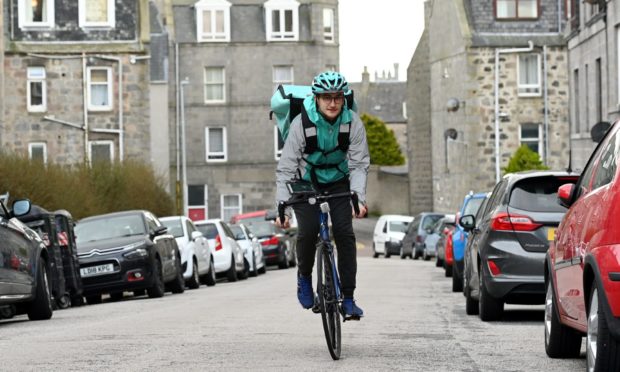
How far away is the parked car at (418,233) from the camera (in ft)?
162

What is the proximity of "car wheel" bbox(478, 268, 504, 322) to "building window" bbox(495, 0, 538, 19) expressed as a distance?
4349cm

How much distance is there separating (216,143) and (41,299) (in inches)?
2255

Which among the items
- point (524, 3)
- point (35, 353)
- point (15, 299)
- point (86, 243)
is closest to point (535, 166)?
point (524, 3)

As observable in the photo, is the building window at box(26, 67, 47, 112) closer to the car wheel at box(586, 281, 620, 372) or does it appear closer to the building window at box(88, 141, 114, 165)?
the building window at box(88, 141, 114, 165)

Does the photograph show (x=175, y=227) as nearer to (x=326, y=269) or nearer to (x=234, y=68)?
(x=326, y=269)

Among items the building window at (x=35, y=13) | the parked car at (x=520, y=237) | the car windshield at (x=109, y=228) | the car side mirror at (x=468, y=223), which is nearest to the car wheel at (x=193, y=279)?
the car windshield at (x=109, y=228)

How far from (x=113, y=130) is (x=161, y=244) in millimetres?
29966

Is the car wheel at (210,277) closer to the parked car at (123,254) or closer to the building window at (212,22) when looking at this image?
the parked car at (123,254)

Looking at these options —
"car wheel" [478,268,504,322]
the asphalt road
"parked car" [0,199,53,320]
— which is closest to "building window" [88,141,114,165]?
the asphalt road

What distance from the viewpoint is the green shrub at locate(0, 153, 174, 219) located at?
3109 centimetres

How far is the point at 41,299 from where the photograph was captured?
17.7 metres

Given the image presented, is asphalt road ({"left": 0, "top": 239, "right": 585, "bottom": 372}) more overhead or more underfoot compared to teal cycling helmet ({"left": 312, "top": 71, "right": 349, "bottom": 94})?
more underfoot

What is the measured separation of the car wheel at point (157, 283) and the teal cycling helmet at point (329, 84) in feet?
44.6

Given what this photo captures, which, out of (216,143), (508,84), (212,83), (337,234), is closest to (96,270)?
(337,234)
